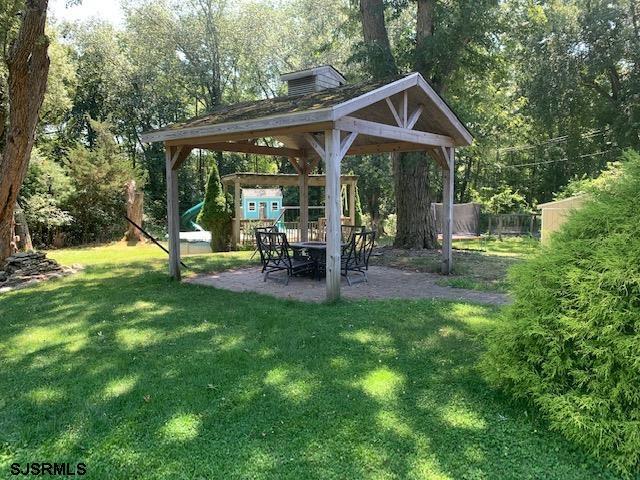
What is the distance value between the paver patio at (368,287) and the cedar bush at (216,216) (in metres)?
4.89

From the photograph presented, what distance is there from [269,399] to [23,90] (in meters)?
7.83

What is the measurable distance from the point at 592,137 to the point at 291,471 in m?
27.0

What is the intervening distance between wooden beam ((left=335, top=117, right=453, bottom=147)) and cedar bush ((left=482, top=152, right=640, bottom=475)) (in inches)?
134

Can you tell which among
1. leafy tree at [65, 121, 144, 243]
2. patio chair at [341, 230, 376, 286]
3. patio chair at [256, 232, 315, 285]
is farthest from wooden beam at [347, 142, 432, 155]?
leafy tree at [65, 121, 144, 243]

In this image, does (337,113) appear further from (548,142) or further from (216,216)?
(548,142)

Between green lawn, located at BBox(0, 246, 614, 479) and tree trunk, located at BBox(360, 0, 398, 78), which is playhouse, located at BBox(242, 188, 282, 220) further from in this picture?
green lawn, located at BBox(0, 246, 614, 479)

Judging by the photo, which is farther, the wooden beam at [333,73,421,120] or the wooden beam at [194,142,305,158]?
the wooden beam at [194,142,305,158]

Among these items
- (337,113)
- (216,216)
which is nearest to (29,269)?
(216,216)

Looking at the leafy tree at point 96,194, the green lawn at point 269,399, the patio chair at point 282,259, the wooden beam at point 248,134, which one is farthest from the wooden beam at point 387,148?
the leafy tree at point 96,194

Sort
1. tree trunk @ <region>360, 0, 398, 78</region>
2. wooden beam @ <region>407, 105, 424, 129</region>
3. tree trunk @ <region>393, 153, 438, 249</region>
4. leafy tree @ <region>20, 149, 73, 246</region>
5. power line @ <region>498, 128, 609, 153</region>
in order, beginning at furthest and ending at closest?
power line @ <region>498, 128, 609, 153</region> < leafy tree @ <region>20, 149, 73, 246</region> < tree trunk @ <region>393, 153, 438, 249</region> < tree trunk @ <region>360, 0, 398, 78</region> < wooden beam @ <region>407, 105, 424, 129</region>

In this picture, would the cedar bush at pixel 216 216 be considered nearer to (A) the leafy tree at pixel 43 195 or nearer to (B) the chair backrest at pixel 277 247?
(A) the leafy tree at pixel 43 195

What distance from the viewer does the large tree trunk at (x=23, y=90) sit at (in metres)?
7.78

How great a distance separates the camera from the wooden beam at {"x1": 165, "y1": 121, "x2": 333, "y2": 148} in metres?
6.03

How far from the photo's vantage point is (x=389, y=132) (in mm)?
6742
